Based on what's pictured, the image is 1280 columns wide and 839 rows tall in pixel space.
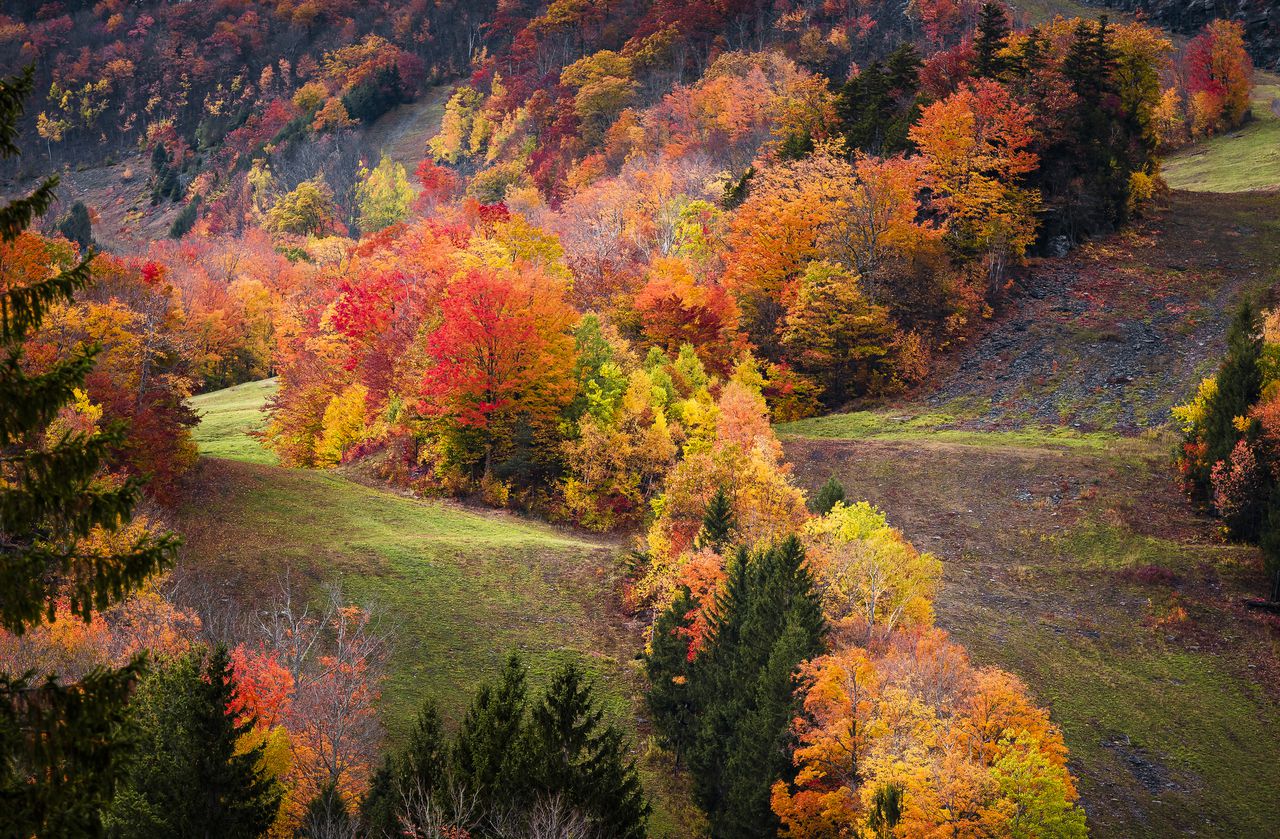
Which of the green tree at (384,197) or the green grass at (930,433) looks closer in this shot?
the green grass at (930,433)

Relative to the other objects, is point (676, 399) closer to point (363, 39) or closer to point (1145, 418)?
point (1145, 418)

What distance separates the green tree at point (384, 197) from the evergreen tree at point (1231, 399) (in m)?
103

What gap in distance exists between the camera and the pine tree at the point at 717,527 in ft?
134

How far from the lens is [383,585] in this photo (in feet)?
144

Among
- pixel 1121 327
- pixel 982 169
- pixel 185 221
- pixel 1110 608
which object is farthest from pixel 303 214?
pixel 1110 608

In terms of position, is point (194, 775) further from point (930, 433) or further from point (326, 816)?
point (930, 433)

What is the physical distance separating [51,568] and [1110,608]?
144 ft

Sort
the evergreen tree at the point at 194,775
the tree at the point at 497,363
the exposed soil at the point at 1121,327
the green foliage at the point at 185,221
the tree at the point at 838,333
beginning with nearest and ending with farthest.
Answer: the evergreen tree at the point at 194,775, the tree at the point at 497,363, the exposed soil at the point at 1121,327, the tree at the point at 838,333, the green foliage at the point at 185,221

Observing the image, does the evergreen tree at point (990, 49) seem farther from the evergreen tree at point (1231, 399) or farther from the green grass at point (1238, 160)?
the evergreen tree at point (1231, 399)

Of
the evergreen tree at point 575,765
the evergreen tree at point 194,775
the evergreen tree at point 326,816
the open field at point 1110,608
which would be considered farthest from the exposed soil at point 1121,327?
the evergreen tree at point 194,775

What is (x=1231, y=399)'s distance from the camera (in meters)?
47.7

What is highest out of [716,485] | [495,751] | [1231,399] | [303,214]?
[303,214]

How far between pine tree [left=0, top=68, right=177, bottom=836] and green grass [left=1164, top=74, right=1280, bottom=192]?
99.8m

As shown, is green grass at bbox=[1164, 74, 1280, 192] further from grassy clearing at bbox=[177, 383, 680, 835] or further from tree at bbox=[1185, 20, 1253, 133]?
grassy clearing at bbox=[177, 383, 680, 835]
